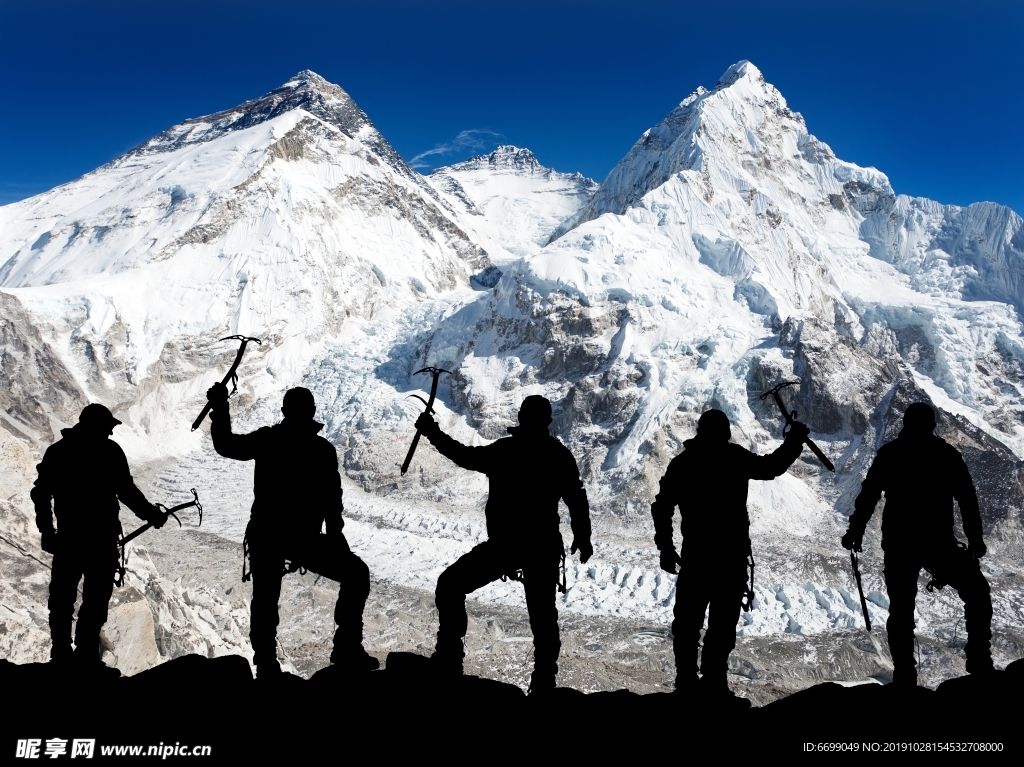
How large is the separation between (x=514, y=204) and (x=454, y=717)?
16339 cm

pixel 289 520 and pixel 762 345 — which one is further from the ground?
pixel 762 345

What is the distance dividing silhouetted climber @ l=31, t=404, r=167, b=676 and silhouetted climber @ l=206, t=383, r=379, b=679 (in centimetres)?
152

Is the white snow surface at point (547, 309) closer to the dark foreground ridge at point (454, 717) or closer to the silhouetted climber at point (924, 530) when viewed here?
the silhouetted climber at point (924, 530)

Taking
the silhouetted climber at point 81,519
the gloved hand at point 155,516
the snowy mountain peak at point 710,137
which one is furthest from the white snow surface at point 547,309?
the silhouetted climber at point 81,519

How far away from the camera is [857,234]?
91.2m

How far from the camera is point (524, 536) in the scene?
Answer: 5.50m

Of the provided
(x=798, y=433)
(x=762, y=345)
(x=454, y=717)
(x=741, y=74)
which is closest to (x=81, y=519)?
(x=454, y=717)

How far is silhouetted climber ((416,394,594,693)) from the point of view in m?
5.50

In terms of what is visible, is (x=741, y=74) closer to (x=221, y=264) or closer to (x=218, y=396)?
(x=221, y=264)

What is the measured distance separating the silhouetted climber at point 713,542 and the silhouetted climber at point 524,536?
2.90 ft

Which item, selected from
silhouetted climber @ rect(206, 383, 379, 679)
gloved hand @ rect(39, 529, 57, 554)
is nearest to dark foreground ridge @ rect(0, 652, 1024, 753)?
silhouetted climber @ rect(206, 383, 379, 679)

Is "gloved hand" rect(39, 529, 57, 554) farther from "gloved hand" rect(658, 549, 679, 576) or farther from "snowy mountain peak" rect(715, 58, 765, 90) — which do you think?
"snowy mountain peak" rect(715, 58, 765, 90)

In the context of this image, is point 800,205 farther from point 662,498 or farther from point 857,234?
point 662,498

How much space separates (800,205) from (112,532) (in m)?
98.3
